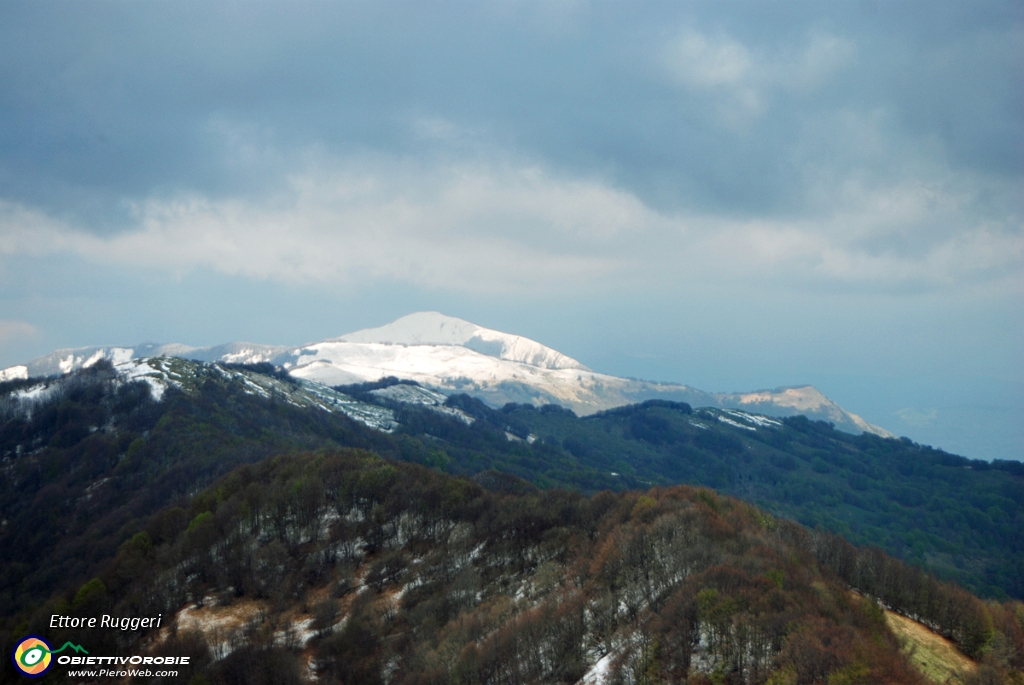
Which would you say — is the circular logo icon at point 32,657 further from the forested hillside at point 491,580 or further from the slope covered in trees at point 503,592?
the forested hillside at point 491,580

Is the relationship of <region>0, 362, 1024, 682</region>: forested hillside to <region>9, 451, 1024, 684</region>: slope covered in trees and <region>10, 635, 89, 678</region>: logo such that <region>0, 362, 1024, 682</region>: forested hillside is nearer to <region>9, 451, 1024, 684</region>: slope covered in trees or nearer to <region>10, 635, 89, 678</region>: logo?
<region>9, 451, 1024, 684</region>: slope covered in trees

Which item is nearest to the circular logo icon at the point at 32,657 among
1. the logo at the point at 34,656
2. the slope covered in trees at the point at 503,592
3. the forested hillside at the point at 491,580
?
the logo at the point at 34,656

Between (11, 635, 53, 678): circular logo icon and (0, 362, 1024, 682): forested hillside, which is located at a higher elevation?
(0, 362, 1024, 682): forested hillside

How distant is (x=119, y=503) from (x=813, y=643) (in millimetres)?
189460

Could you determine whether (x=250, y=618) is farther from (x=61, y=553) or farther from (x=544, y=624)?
(x=61, y=553)

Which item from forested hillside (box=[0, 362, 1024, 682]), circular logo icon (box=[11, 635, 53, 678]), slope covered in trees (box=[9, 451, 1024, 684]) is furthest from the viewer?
circular logo icon (box=[11, 635, 53, 678])

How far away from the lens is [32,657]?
62.4m

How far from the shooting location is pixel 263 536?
9600 cm

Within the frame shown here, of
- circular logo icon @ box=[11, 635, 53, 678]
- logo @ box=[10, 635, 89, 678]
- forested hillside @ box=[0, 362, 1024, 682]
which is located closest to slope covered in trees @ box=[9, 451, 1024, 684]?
forested hillside @ box=[0, 362, 1024, 682]

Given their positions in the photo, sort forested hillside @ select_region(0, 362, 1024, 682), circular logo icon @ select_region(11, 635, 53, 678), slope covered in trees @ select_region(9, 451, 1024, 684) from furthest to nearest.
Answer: circular logo icon @ select_region(11, 635, 53, 678) → forested hillside @ select_region(0, 362, 1024, 682) → slope covered in trees @ select_region(9, 451, 1024, 684)

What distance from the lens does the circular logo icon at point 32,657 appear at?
6056 cm

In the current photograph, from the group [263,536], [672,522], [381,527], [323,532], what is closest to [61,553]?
[263,536]

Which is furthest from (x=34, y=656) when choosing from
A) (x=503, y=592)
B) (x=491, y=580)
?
(x=503, y=592)

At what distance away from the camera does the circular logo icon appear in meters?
60.6
